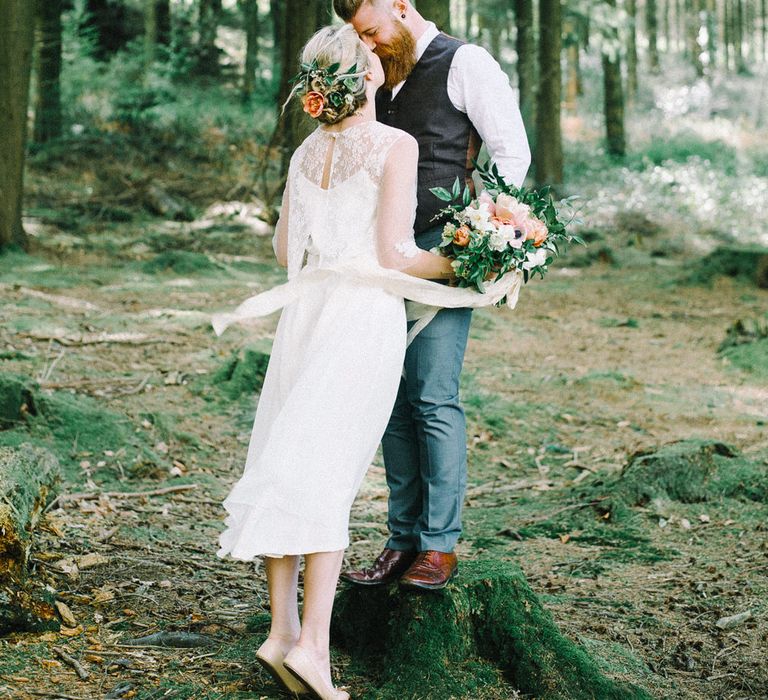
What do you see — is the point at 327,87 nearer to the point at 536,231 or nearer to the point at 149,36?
the point at 536,231

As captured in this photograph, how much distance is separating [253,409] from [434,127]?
409cm

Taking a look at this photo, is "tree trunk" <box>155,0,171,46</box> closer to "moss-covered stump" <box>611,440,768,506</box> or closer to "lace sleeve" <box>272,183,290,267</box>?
"moss-covered stump" <box>611,440,768,506</box>

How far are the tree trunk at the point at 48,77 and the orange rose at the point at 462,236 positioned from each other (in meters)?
15.6

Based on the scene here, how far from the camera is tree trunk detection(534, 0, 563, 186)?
17.0 meters

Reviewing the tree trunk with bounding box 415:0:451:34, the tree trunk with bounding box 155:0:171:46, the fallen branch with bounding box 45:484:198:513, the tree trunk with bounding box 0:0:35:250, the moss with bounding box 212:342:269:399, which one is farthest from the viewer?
the tree trunk with bounding box 155:0:171:46

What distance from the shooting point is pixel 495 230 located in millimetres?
3348

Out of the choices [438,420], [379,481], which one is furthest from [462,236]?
[379,481]

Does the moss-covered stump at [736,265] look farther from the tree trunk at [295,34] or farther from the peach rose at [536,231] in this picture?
the peach rose at [536,231]

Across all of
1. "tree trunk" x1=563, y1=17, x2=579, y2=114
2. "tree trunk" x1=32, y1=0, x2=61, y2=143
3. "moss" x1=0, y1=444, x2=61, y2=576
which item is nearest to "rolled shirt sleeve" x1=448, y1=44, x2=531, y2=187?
"moss" x1=0, y1=444, x2=61, y2=576

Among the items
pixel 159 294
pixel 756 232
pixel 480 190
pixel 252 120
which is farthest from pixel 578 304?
pixel 252 120

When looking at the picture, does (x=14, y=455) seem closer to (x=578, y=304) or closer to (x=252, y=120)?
(x=578, y=304)

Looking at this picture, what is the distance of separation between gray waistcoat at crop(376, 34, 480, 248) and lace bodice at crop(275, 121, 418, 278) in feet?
1.10

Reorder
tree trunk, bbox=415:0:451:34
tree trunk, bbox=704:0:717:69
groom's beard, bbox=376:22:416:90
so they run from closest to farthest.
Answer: groom's beard, bbox=376:22:416:90, tree trunk, bbox=415:0:451:34, tree trunk, bbox=704:0:717:69

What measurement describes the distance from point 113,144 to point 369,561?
15160mm
